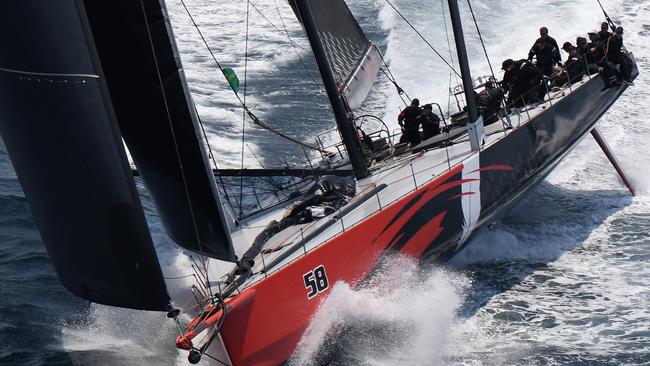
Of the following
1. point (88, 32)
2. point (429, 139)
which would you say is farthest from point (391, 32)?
point (88, 32)

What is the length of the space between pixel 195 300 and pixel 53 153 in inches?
85.7

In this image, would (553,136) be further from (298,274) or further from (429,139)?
(298,274)

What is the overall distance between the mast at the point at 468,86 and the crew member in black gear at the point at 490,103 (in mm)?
1061

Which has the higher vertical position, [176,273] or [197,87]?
[197,87]

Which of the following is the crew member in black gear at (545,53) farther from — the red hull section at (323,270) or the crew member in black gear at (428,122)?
the red hull section at (323,270)

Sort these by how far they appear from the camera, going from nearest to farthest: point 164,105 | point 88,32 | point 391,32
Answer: point 88,32
point 164,105
point 391,32

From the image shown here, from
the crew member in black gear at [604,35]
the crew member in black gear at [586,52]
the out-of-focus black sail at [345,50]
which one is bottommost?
the crew member in black gear at [586,52]

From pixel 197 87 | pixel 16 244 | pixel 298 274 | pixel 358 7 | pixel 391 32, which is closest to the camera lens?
pixel 298 274

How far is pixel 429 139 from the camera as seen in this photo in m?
11.3

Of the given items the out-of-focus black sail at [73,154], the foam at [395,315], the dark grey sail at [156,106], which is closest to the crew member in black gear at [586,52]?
the foam at [395,315]

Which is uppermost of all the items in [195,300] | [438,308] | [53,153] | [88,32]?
[88,32]

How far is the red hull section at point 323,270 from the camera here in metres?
8.24

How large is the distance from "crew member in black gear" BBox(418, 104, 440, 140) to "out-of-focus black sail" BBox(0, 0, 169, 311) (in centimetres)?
462

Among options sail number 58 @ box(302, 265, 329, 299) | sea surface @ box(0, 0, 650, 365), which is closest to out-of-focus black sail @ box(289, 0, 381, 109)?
sea surface @ box(0, 0, 650, 365)
